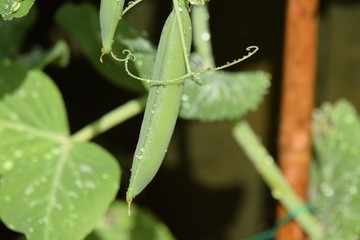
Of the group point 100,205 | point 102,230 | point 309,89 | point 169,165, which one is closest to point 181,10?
point 100,205

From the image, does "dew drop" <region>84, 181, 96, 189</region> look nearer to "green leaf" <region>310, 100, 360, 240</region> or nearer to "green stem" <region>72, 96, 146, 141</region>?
"green stem" <region>72, 96, 146, 141</region>

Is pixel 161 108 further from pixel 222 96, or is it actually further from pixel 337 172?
pixel 337 172

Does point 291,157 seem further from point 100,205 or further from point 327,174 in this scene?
point 100,205

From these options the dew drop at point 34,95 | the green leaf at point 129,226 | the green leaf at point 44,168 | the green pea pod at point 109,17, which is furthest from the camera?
the green leaf at point 129,226

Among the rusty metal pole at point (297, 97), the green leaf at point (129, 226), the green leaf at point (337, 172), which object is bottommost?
the green leaf at point (129, 226)

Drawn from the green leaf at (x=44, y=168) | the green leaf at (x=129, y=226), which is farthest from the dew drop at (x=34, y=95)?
the green leaf at (x=129, y=226)

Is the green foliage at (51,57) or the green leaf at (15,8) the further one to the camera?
the green foliage at (51,57)

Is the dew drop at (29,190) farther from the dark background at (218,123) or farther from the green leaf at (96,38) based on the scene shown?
the dark background at (218,123)
